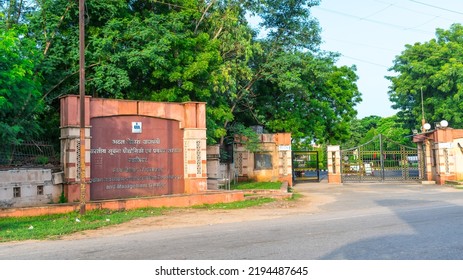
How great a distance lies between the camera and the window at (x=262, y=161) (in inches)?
1116

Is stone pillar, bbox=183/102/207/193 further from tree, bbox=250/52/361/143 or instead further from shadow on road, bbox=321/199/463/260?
tree, bbox=250/52/361/143

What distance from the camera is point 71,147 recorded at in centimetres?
1564

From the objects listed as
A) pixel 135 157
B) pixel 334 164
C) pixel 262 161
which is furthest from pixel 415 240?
pixel 334 164

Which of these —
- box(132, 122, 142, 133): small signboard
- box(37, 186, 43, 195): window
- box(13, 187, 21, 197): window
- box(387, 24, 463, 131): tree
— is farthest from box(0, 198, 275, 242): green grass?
box(387, 24, 463, 131): tree

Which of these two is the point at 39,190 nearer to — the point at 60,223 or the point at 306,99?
the point at 60,223

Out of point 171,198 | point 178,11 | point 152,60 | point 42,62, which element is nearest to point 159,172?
point 171,198

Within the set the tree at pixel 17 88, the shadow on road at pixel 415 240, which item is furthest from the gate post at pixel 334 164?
the tree at pixel 17 88

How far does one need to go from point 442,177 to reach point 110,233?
23019 millimetres

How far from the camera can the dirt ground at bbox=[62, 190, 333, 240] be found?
1195 cm

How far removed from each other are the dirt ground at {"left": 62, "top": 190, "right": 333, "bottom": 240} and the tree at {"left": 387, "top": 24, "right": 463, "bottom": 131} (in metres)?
23.5

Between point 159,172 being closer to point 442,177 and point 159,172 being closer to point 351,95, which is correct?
point 442,177

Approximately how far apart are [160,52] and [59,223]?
347 inches

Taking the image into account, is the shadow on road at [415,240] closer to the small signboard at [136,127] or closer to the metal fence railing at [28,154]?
the small signboard at [136,127]

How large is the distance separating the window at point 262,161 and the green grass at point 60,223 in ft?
38.8
